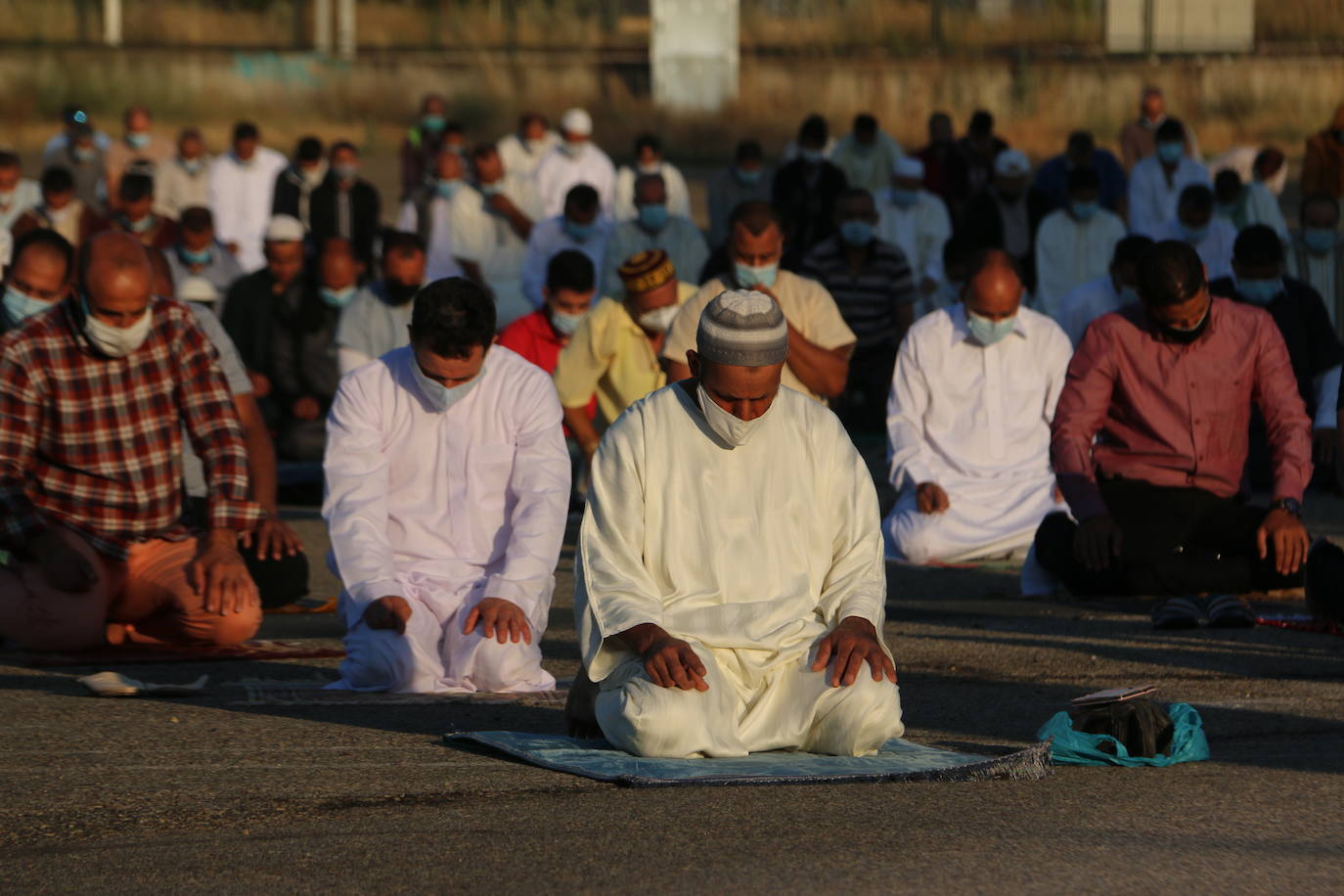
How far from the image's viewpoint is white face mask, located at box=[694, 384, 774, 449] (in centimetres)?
547

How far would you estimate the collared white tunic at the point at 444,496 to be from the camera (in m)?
6.92

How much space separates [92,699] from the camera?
6.49 metres

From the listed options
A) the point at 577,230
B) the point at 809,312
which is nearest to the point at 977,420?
the point at 809,312

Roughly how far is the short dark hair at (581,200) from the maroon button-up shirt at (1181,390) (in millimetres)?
7092

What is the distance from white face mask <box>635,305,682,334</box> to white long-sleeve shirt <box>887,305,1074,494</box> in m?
1.18

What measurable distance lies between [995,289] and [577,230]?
5.63 m

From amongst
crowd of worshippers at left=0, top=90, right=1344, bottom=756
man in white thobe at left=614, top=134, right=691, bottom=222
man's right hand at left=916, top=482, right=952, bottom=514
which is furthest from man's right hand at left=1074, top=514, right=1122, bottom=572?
man in white thobe at left=614, top=134, right=691, bottom=222

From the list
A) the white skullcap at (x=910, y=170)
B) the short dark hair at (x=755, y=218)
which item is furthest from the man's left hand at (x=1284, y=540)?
the white skullcap at (x=910, y=170)

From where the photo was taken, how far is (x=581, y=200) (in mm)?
15305

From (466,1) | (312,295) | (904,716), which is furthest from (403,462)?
(466,1)

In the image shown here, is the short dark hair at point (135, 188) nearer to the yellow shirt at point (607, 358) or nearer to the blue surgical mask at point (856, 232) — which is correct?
the blue surgical mask at point (856, 232)

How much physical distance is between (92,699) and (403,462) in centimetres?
126

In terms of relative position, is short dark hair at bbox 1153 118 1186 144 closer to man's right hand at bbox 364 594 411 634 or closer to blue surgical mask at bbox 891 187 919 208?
blue surgical mask at bbox 891 187 919 208

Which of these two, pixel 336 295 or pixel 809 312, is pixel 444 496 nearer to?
pixel 809 312
